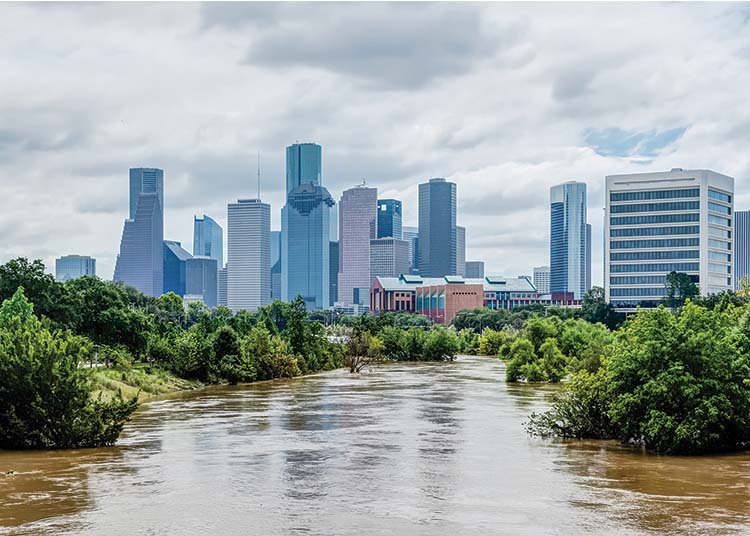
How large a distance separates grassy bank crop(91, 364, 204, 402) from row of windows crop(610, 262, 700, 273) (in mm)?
126623

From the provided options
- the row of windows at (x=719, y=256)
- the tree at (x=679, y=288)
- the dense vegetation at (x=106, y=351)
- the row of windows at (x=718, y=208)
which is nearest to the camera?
the dense vegetation at (x=106, y=351)

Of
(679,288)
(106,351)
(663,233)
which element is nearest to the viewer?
(106,351)

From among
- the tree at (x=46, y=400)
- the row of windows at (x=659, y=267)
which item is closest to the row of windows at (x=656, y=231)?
the row of windows at (x=659, y=267)

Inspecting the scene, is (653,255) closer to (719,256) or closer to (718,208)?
(719,256)

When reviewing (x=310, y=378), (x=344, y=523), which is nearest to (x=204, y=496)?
(x=344, y=523)

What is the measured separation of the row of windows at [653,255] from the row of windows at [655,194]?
36.3ft

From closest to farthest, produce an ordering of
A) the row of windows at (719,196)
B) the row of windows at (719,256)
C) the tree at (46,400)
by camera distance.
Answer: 1. the tree at (46,400)
2. the row of windows at (719,196)
3. the row of windows at (719,256)

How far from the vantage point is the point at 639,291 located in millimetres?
182375

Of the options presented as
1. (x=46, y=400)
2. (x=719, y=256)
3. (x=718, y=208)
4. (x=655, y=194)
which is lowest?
(x=46, y=400)

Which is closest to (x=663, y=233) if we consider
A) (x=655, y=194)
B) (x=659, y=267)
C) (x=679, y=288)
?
(x=659, y=267)

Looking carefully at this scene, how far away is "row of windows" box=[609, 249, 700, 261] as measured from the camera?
583ft

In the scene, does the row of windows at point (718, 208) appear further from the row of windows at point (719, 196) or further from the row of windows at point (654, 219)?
the row of windows at point (654, 219)

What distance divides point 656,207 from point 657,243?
7306 mm

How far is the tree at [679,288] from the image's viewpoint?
162375 mm
